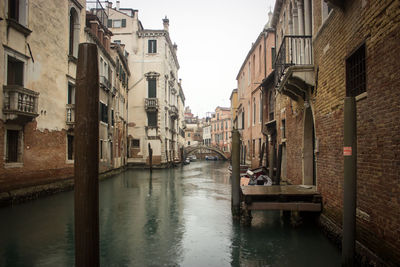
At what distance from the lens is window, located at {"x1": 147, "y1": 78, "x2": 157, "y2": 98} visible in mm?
28094

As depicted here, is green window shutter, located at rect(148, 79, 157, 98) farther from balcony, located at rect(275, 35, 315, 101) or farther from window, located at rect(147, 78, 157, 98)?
balcony, located at rect(275, 35, 315, 101)

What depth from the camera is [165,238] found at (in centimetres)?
685

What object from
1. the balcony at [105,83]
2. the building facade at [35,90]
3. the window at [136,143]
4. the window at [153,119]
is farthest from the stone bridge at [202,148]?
the building facade at [35,90]

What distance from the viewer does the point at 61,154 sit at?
12.9 meters

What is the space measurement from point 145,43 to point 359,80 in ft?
82.7

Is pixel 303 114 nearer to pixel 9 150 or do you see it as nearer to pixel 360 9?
pixel 360 9

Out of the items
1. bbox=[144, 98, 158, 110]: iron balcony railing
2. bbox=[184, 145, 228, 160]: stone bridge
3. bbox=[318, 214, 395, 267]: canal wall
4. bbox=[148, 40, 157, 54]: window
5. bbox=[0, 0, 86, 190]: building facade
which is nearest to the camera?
bbox=[318, 214, 395, 267]: canal wall

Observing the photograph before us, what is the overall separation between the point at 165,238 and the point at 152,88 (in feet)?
73.4

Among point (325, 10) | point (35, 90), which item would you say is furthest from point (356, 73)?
point (35, 90)

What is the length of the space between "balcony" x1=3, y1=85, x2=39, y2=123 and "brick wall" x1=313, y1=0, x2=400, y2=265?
8.31 metres

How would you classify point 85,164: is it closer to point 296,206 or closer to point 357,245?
point 357,245

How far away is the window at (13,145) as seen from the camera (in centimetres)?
990

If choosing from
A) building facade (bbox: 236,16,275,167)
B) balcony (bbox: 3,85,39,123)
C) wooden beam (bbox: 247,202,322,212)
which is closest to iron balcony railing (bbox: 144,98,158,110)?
building facade (bbox: 236,16,275,167)

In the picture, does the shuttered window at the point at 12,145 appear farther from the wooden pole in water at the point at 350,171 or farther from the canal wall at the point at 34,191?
the wooden pole in water at the point at 350,171
